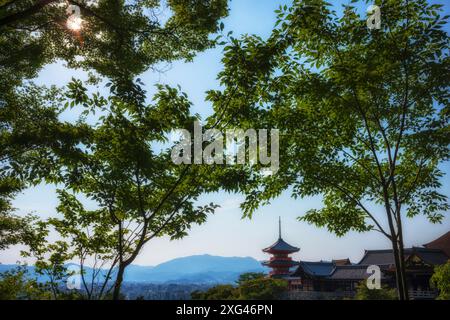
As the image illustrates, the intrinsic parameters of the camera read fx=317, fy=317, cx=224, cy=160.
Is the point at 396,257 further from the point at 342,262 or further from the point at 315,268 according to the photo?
the point at 342,262

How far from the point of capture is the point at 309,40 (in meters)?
7.96

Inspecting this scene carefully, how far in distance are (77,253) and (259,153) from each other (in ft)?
17.5

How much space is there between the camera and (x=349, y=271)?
4397 centimetres

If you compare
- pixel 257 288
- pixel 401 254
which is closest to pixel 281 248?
pixel 257 288

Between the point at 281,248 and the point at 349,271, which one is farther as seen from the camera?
the point at 281,248

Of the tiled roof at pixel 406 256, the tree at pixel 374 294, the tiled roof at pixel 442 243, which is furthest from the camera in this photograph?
the tiled roof at pixel 442 243

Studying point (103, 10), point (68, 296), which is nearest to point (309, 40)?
point (103, 10)

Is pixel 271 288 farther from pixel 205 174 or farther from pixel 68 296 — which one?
pixel 205 174

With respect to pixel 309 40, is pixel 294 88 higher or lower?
lower

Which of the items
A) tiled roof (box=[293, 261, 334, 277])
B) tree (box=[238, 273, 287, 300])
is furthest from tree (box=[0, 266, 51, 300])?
tiled roof (box=[293, 261, 334, 277])

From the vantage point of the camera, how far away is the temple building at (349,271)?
3509 centimetres

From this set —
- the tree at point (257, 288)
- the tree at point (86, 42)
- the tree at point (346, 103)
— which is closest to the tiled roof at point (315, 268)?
the tree at point (257, 288)

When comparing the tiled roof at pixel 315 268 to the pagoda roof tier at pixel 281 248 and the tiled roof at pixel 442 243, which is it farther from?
the tiled roof at pixel 442 243
